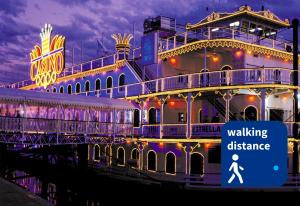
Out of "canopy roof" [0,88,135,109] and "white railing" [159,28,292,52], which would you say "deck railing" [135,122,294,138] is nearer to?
"canopy roof" [0,88,135,109]

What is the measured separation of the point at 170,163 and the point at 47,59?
21.8 m

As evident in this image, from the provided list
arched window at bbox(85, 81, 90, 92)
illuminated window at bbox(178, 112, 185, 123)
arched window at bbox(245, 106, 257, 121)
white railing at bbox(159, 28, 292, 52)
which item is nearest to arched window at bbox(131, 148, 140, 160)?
illuminated window at bbox(178, 112, 185, 123)

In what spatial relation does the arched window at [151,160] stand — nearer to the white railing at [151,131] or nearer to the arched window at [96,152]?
the white railing at [151,131]

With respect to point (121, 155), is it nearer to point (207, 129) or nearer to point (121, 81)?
point (121, 81)

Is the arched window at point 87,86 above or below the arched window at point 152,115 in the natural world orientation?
above

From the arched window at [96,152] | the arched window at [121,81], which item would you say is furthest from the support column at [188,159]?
the arched window at [96,152]

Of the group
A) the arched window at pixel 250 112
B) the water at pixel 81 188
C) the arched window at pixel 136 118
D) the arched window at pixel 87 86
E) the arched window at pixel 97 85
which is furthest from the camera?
A: the arched window at pixel 87 86

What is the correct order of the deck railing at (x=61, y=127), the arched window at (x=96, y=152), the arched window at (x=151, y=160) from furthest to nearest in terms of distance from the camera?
the arched window at (x=96, y=152)
the arched window at (x=151, y=160)
the deck railing at (x=61, y=127)

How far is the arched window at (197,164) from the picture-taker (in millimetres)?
23920

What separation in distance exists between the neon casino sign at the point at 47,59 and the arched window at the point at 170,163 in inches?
699

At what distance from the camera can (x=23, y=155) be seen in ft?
142

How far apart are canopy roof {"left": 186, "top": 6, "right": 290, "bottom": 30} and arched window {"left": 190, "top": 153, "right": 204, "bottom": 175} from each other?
10763mm

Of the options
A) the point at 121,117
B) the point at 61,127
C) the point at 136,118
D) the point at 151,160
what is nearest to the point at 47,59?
the point at 121,117

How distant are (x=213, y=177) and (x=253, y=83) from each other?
553 cm
